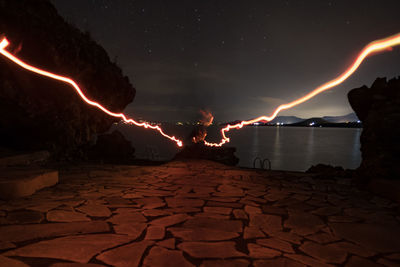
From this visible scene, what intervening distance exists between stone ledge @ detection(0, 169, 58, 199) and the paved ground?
7.6 inches


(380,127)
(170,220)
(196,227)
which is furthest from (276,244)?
(380,127)

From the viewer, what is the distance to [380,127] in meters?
4.86

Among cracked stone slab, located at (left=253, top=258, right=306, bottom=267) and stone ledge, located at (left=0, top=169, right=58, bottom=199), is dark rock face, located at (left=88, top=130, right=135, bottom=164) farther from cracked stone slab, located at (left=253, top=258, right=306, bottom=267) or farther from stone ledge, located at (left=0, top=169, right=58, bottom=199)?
cracked stone slab, located at (left=253, top=258, right=306, bottom=267)

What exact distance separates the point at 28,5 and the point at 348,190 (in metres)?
11.6

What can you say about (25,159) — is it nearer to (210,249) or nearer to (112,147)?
(210,249)

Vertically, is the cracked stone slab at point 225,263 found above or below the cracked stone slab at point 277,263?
below

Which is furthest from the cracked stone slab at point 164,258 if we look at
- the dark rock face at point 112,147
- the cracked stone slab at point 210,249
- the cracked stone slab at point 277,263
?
the dark rock face at point 112,147

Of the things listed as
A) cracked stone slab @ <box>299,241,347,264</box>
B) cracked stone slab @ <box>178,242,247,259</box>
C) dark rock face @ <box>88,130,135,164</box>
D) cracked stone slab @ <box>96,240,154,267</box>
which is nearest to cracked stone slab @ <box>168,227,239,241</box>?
cracked stone slab @ <box>178,242,247,259</box>

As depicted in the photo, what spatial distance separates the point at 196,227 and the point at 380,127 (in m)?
4.55

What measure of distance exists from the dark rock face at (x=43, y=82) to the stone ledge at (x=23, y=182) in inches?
198

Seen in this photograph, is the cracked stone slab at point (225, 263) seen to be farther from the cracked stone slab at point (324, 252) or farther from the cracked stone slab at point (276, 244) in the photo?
the cracked stone slab at point (324, 252)

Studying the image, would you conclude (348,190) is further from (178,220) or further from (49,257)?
(49,257)

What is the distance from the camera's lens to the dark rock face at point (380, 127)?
4.66 metres

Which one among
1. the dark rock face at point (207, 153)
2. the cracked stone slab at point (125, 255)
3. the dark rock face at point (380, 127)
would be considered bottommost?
the cracked stone slab at point (125, 255)
